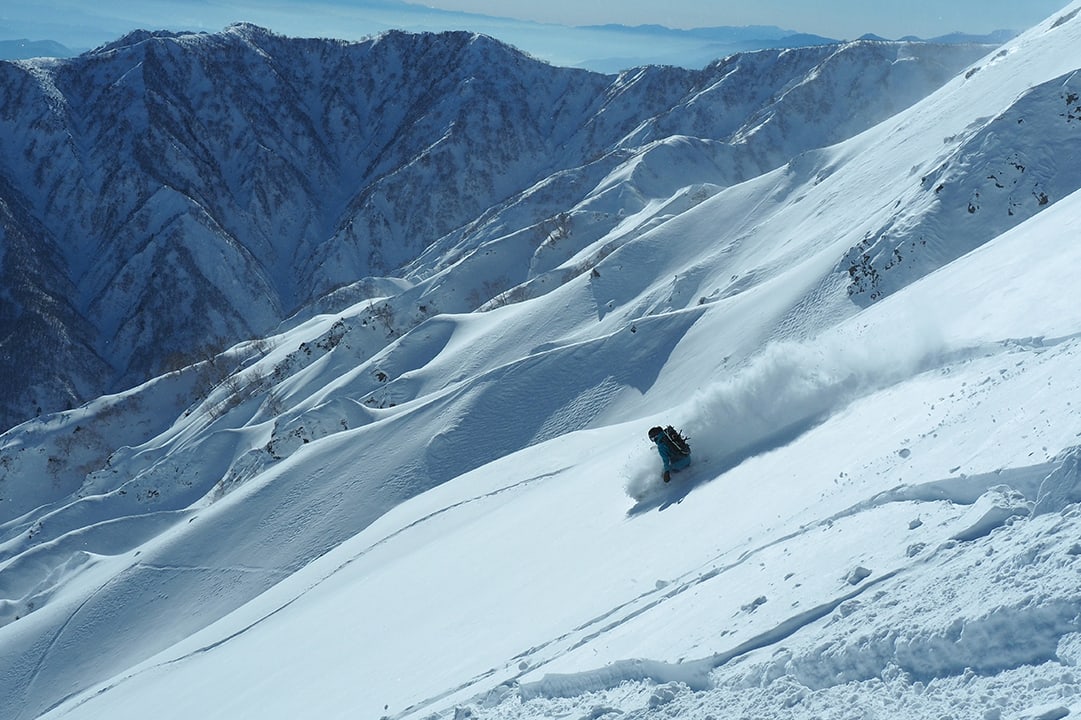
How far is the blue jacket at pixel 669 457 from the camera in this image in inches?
519

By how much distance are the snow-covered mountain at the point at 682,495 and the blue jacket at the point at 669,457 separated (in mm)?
199

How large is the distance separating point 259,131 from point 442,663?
157m

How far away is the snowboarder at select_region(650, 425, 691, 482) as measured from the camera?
43.2ft

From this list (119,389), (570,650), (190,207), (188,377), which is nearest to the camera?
(570,650)

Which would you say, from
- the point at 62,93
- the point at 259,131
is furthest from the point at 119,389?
the point at 62,93

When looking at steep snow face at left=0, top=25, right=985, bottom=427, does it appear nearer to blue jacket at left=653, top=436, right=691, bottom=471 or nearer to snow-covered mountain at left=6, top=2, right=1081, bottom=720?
snow-covered mountain at left=6, top=2, right=1081, bottom=720

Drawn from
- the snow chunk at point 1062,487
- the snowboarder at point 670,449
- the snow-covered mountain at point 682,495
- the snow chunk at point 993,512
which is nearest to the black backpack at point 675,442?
the snowboarder at point 670,449

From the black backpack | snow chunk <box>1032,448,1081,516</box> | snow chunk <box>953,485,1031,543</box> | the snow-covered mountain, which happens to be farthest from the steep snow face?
snow chunk <box>1032,448,1081,516</box>

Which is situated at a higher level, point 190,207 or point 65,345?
point 190,207

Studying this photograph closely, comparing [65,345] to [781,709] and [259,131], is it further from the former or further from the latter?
[781,709]

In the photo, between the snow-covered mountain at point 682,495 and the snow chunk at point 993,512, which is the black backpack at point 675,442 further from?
the snow chunk at point 993,512

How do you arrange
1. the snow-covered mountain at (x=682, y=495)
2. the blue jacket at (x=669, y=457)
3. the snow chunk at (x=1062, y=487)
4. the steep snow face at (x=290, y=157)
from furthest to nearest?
the steep snow face at (x=290, y=157)
the blue jacket at (x=669, y=457)
the snow-covered mountain at (x=682, y=495)
the snow chunk at (x=1062, y=487)

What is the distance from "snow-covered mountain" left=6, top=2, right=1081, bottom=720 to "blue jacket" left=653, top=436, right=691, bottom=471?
199 millimetres

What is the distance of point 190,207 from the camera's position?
128125mm
